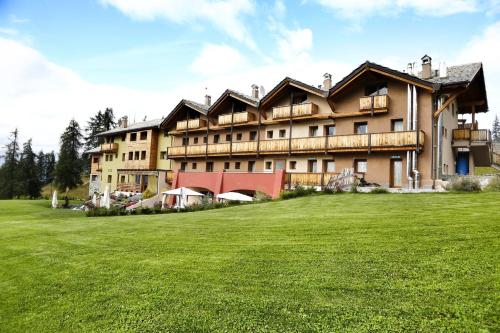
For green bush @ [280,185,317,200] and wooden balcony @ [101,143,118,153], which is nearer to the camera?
green bush @ [280,185,317,200]

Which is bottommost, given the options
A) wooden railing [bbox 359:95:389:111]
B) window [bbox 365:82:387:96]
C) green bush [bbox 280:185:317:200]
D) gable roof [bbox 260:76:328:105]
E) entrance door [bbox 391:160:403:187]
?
green bush [bbox 280:185:317:200]

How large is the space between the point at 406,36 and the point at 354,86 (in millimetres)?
12338

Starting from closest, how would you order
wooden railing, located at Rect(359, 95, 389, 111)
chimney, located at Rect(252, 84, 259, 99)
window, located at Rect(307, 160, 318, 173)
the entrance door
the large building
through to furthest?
1. the large building
2. the entrance door
3. wooden railing, located at Rect(359, 95, 389, 111)
4. window, located at Rect(307, 160, 318, 173)
5. chimney, located at Rect(252, 84, 259, 99)

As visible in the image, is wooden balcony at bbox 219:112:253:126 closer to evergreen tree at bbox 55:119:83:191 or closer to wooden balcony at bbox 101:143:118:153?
wooden balcony at bbox 101:143:118:153

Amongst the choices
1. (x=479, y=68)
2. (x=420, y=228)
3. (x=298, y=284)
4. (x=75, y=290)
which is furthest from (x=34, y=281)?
(x=479, y=68)

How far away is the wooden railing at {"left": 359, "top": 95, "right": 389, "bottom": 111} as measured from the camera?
24.2m

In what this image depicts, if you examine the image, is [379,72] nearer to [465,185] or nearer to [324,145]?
[324,145]

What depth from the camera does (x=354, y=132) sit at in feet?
86.9

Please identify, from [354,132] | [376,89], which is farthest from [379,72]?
[354,132]

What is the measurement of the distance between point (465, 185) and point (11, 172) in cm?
8085

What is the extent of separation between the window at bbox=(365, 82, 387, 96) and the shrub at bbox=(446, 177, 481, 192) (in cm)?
988

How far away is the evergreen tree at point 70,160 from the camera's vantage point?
6781cm

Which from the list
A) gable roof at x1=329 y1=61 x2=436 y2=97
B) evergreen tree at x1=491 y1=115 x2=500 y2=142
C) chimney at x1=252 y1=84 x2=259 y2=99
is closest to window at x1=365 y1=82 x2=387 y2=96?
gable roof at x1=329 y1=61 x2=436 y2=97

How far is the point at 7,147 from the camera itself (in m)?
74.9
